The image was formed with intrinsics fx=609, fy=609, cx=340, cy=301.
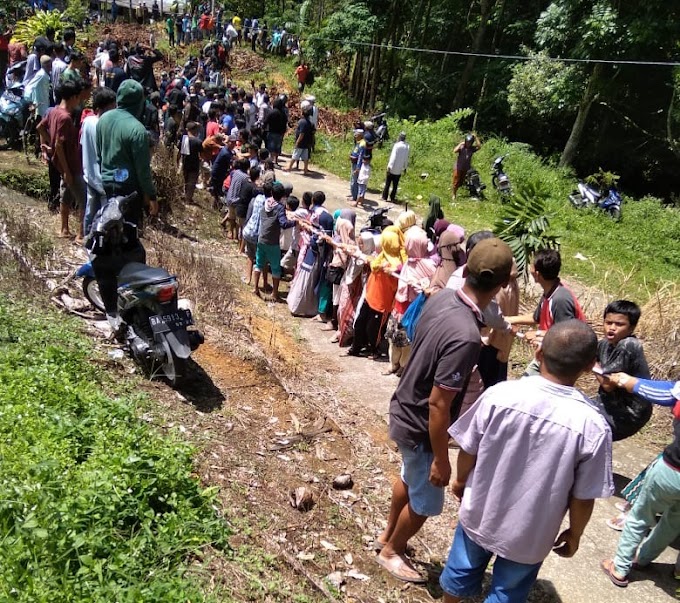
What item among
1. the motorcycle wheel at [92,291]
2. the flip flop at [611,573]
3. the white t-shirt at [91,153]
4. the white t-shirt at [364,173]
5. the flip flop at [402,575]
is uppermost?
the white t-shirt at [91,153]

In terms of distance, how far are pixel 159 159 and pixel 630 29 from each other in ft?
40.2

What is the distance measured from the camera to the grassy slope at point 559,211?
38.6 feet

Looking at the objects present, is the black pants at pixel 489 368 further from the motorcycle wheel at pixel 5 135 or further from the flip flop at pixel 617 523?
the motorcycle wheel at pixel 5 135

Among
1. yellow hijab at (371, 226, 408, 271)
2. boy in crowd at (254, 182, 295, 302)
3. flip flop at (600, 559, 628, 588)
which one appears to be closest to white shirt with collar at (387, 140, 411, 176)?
boy in crowd at (254, 182, 295, 302)

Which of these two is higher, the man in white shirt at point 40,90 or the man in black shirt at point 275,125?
the man in white shirt at point 40,90

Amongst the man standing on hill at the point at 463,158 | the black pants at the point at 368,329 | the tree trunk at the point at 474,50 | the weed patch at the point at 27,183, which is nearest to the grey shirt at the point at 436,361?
the black pants at the point at 368,329

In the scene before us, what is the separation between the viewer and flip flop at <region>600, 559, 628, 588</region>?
3770mm

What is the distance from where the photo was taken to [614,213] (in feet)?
49.3

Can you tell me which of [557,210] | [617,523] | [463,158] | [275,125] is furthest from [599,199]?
[617,523]

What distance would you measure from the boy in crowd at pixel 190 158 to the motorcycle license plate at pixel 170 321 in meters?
6.80

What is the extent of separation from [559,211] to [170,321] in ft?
39.4

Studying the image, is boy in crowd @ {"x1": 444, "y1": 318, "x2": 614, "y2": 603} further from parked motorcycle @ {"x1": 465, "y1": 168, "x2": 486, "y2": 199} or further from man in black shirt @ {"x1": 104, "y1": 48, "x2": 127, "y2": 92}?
parked motorcycle @ {"x1": 465, "y1": 168, "x2": 486, "y2": 199}

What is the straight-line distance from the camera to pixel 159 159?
10.8m

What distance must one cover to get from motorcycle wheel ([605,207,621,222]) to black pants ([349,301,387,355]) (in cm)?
1030
